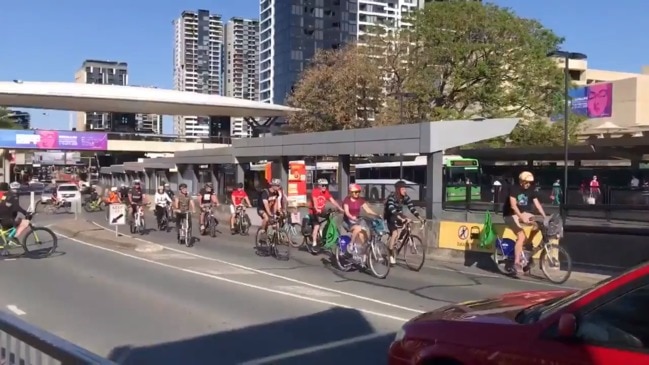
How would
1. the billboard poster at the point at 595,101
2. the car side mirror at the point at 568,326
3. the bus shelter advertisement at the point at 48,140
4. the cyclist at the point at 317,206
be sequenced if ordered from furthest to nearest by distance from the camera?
the billboard poster at the point at 595,101, the bus shelter advertisement at the point at 48,140, the cyclist at the point at 317,206, the car side mirror at the point at 568,326

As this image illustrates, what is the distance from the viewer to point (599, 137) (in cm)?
4475

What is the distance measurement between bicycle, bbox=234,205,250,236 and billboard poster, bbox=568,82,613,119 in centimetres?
4902

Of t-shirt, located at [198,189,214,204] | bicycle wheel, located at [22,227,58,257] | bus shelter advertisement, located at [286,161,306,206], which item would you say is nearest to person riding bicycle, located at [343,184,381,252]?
bicycle wheel, located at [22,227,58,257]

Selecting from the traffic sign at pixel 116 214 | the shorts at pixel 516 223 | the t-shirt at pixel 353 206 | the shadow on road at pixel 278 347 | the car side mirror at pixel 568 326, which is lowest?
the shadow on road at pixel 278 347

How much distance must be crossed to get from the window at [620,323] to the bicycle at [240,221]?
20.1 m

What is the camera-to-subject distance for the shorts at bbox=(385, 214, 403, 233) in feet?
47.1

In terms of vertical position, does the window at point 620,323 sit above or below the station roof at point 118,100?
below

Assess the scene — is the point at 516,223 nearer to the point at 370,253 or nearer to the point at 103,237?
the point at 370,253

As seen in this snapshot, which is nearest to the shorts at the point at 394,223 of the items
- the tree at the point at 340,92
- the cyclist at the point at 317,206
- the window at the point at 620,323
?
the cyclist at the point at 317,206

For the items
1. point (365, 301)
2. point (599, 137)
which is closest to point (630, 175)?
point (599, 137)

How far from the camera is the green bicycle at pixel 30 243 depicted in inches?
632

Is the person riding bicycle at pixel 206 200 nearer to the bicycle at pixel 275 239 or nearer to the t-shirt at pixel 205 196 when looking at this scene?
the t-shirt at pixel 205 196

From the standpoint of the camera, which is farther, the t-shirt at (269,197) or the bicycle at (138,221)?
the bicycle at (138,221)

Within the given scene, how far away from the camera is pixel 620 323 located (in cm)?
375
